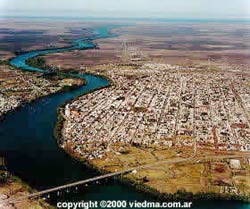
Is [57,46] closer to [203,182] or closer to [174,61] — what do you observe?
[174,61]

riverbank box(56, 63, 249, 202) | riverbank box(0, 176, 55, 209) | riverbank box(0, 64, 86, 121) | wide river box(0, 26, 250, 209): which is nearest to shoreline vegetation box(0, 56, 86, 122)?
riverbank box(0, 64, 86, 121)

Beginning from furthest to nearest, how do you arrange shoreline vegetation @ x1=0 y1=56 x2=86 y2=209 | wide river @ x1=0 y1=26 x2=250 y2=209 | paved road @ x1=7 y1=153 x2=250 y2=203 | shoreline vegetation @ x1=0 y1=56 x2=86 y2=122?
Result: shoreline vegetation @ x1=0 y1=56 x2=86 y2=122 < wide river @ x1=0 y1=26 x2=250 y2=209 < paved road @ x1=7 y1=153 x2=250 y2=203 < shoreline vegetation @ x1=0 y1=56 x2=86 y2=209

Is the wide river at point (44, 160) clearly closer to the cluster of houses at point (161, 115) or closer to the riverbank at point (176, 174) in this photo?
the riverbank at point (176, 174)

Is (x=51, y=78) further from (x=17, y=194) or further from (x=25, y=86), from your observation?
(x=17, y=194)

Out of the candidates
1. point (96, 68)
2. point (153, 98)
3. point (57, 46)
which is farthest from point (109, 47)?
point (153, 98)

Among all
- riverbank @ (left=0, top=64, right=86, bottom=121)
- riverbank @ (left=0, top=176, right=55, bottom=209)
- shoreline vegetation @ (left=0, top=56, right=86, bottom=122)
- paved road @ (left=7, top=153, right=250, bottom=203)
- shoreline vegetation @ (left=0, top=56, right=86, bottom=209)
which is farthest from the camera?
riverbank @ (left=0, top=64, right=86, bottom=121)

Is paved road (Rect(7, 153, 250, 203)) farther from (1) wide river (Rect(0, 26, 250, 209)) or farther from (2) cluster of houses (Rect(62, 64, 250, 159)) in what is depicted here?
(2) cluster of houses (Rect(62, 64, 250, 159))

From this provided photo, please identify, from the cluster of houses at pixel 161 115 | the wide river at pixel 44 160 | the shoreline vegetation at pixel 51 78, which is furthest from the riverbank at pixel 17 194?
the shoreline vegetation at pixel 51 78
